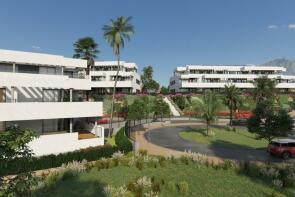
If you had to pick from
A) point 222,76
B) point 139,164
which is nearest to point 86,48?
point 139,164

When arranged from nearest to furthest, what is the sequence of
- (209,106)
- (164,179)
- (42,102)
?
1. (164,179)
2. (42,102)
3. (209,106)

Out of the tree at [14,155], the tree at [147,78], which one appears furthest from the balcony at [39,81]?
the tree at [147,78]

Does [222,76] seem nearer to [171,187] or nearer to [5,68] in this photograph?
[5,68]

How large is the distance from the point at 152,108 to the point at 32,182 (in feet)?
164

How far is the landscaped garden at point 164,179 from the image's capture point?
17.3 m

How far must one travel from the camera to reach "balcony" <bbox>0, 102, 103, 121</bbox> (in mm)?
25469

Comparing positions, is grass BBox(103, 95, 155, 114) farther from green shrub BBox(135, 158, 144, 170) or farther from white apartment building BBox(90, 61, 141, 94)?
green shrub BBox(135, 158, 144, 170)

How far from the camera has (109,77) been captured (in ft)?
314

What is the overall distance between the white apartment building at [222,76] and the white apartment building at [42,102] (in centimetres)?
7554

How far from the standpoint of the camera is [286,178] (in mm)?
19391

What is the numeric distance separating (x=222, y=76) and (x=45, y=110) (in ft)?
290

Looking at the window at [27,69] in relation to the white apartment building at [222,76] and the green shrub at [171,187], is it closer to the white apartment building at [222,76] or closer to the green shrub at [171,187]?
the green shrub at [171,187]

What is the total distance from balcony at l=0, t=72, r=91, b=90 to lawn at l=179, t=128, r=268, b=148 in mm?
19982

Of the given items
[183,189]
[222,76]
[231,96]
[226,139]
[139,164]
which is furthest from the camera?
[222,76]
